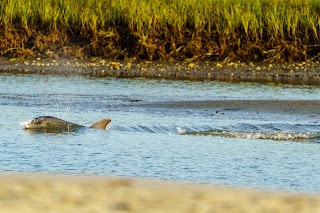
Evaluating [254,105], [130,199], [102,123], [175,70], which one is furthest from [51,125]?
[175,70]

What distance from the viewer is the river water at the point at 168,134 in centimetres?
857

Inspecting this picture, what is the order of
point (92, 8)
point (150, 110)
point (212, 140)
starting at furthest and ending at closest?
point (92, 8)
point (150, 110)
point (212, 140)

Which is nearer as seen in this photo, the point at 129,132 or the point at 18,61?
the point at 129,132

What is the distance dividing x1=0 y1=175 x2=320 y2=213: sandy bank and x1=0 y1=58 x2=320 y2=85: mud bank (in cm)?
1219

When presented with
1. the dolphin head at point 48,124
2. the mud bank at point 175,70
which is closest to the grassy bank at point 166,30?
the mud bank at point 175,70

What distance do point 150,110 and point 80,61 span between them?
636 cm

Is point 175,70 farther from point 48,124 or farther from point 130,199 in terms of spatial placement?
point 130,199

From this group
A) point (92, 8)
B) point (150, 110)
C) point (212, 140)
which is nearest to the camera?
point (212, 140)

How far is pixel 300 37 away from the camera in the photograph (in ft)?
65.1

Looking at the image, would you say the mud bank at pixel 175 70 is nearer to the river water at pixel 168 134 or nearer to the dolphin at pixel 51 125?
the river water at pixel 168 134

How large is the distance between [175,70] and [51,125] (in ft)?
25.9

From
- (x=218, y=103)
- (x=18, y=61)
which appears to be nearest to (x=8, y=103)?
(x=218, y=103)

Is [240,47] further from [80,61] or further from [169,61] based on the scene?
[80,61]

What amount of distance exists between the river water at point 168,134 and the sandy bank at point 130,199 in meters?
2.04
